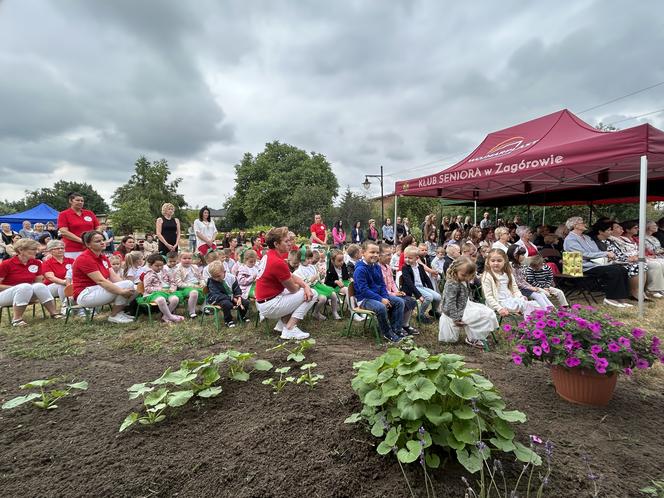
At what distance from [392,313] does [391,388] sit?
2.70 meters

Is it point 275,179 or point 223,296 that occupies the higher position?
point 275,179

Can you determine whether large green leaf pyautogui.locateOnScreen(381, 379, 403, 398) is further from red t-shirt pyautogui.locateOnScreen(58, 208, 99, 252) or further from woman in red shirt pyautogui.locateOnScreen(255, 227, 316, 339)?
red t-shirt pyautogui.locateOnScreen(58, 208, 99, 252)

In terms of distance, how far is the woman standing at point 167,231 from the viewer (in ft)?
22.9

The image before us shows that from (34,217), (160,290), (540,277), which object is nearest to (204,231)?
(160,290)

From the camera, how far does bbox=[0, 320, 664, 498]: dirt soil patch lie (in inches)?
69.1

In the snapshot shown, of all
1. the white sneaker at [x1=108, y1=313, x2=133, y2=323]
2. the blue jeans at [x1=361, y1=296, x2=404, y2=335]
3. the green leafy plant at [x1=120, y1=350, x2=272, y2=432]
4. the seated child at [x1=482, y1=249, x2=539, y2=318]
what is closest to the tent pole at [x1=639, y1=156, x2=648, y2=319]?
the seated child at [x1=482, y1=249, x2=539, y2=318]

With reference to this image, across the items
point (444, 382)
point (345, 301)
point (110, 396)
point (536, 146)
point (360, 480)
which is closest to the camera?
point (360, 480)

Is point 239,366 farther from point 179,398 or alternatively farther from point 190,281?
point 190,281

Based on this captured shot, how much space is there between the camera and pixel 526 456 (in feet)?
5.71

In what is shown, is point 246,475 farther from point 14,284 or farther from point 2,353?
point 14,284

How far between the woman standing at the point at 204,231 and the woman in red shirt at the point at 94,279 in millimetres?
2239

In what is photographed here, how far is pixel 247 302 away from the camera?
5.44 metres

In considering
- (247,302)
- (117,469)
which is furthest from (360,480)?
(247,302)

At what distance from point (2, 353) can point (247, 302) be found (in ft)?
9.75
